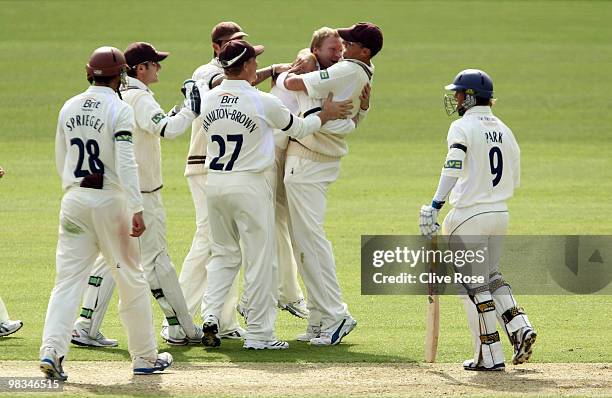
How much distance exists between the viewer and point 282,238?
1106 cm

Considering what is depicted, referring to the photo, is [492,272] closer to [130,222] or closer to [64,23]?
[130,222]

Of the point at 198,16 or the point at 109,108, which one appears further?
the point at 198,16

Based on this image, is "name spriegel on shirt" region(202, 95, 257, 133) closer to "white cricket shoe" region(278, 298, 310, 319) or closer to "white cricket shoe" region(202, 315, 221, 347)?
"white cricket shoe" region(202, 315, 221, 347)

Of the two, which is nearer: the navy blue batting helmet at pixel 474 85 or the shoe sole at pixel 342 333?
the navy blue batting helmet at pixel 474 85

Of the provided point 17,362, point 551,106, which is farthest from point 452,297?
point 551,106

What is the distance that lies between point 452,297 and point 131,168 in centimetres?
520

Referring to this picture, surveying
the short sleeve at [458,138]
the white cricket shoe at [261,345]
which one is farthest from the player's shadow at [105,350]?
the short sleeve at [458,138]

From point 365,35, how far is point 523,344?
2828 millimetres

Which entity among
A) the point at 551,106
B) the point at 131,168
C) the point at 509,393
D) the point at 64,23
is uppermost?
the point at 64,23

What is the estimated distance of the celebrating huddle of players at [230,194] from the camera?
850 centimetres

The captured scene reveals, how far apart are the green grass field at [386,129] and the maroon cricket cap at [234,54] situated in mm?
2231

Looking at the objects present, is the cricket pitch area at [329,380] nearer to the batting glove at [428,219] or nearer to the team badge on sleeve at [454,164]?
the batting glove at [428,219]

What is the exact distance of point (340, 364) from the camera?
9453mm

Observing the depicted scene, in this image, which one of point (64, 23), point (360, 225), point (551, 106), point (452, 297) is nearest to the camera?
point (452, 297)
